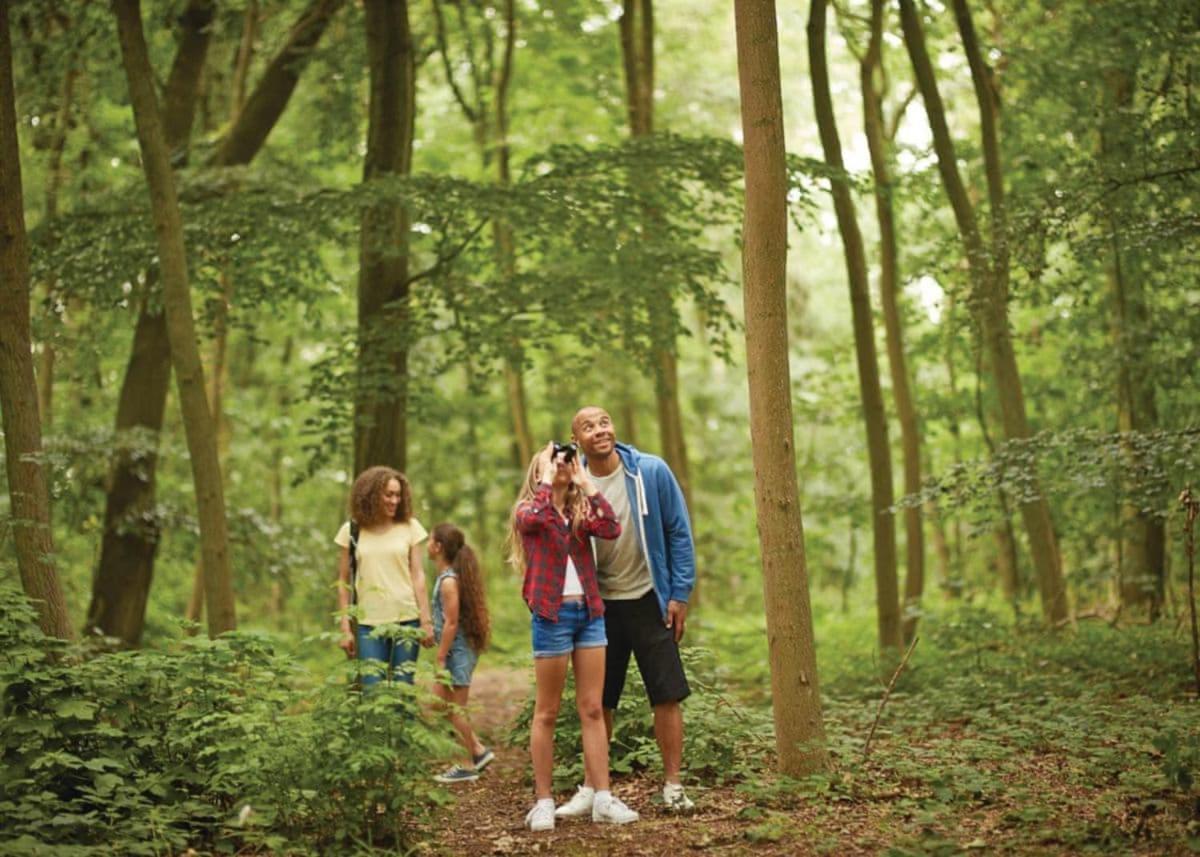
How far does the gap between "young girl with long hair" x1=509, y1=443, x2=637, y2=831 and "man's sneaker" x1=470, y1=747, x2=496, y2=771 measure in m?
2.58

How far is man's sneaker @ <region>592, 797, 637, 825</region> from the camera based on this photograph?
6070mm

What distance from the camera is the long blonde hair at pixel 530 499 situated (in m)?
6.17

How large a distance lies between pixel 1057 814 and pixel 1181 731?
2.03m

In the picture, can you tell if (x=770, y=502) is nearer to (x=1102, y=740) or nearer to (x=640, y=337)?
(x=1102, y=740)

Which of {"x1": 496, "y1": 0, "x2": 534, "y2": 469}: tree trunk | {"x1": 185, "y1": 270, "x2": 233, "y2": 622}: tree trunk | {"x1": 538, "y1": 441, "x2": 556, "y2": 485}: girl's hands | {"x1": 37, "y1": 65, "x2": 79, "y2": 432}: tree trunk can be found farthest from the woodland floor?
{"x1": 37, "y1": 65, "x2": 79, "y2": 432}: tree trunk

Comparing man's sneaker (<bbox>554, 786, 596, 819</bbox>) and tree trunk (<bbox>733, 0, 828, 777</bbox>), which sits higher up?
tree trunk (<bbox>733, 0, 828, 777</bbox>)

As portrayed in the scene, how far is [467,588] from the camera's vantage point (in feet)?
28.7

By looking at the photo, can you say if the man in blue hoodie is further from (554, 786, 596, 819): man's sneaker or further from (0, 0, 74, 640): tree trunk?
(0, 0, 74, 640): tree trunk

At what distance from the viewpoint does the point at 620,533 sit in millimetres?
6230

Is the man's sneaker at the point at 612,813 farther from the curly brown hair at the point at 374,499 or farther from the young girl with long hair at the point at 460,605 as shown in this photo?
the curly brown hair at the point at 374,499

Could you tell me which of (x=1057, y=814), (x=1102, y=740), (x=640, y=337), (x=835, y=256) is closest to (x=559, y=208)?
(x=640, y=337)

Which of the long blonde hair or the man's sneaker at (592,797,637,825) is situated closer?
the man's sneaker at (592,797,637,825)

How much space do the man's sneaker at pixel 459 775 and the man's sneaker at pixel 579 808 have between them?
2.22m

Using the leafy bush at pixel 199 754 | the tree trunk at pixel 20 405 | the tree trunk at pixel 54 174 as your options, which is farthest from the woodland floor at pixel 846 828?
the tree trunk at pixel 54 174
